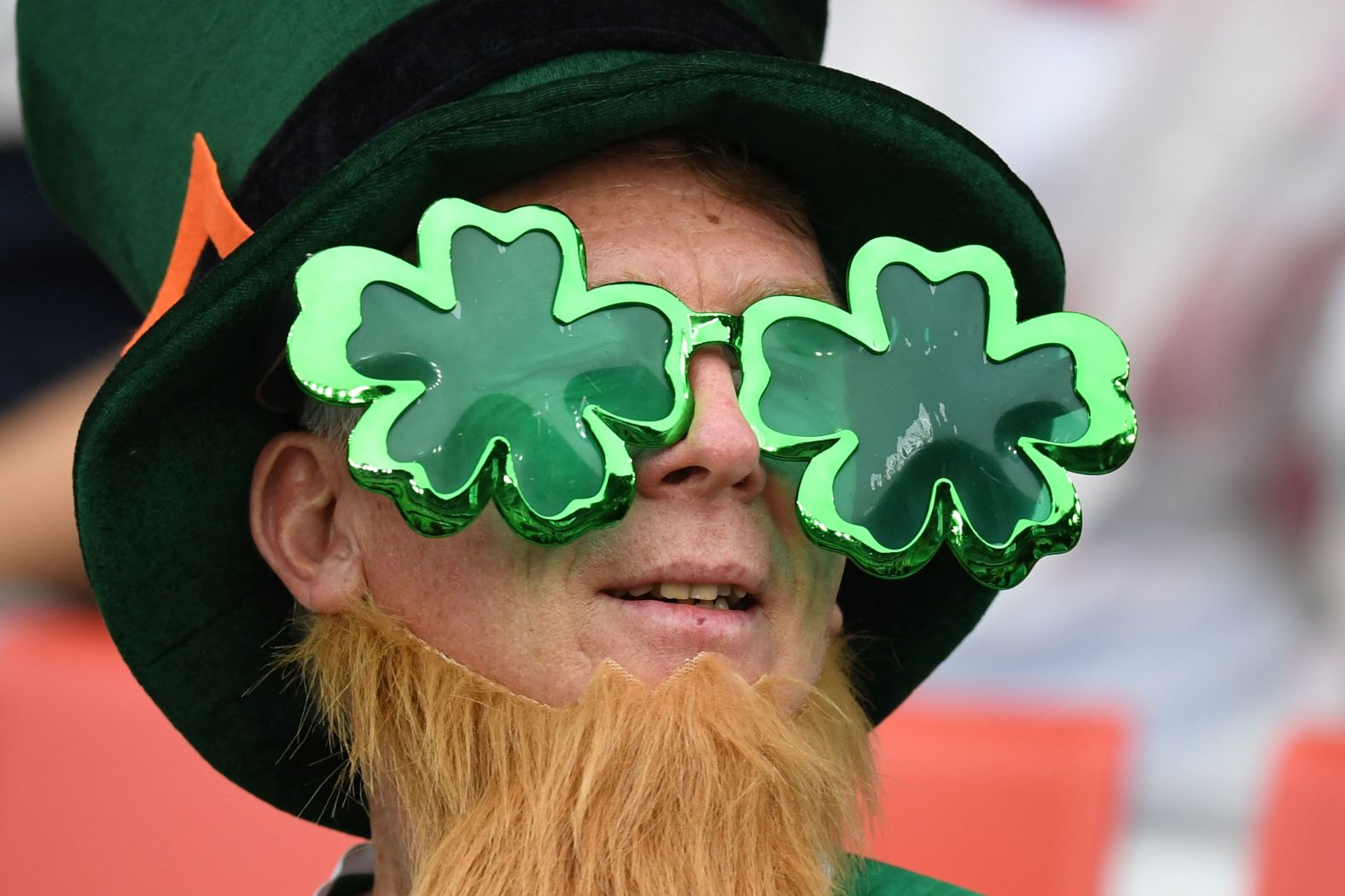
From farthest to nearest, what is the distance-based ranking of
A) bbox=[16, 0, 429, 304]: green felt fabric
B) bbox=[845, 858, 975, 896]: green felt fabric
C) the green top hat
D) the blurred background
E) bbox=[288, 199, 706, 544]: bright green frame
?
the blurred background, bbox=[845, 858, 975, 896]: green felt fabric, bbox=[16, 0, 429, 304]: green felt fabric, the green top hat, bbox=[288, 199, 706, 544]: bright green frame

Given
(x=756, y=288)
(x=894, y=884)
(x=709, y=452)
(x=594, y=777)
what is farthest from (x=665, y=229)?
(x=894, y=884)

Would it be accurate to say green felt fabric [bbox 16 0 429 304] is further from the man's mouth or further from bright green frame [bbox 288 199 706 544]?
the man's mouth

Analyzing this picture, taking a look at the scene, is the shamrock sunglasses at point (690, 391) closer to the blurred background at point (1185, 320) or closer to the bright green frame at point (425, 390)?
the bright green frame at point (425, 390)

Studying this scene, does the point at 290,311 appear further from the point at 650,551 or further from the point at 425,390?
the point at 650,551

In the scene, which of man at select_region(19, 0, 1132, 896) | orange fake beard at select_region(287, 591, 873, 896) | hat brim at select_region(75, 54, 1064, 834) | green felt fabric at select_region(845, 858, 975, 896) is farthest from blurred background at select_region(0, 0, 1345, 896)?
orange fake beard at select_region(287, 591, 873, 896)

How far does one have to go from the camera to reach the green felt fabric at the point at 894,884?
1.42 meters

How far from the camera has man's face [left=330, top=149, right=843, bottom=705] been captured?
1.12 m

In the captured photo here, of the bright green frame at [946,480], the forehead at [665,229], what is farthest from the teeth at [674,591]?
the forehead at [665,229]

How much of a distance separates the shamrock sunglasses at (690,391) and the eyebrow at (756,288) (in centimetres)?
5

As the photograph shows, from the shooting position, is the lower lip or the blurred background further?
the blurred background

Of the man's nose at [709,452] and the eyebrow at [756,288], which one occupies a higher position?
the eyebrow at [756,288]

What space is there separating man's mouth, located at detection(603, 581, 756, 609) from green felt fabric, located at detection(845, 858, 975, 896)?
377 millimetres

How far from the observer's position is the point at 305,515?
1.29 meters

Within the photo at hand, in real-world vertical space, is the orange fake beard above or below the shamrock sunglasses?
below
